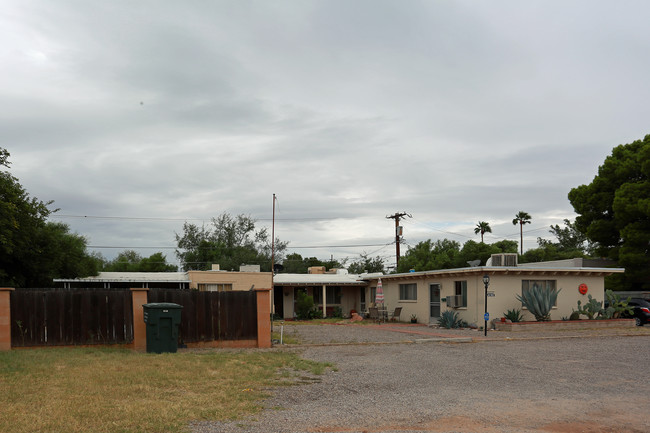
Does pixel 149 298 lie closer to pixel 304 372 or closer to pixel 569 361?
pixel 304 372

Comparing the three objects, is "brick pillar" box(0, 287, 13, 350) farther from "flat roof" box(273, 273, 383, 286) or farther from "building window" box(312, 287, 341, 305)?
"building window" box(312, 287, 341, 305)

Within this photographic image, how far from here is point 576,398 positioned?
28.0 feet

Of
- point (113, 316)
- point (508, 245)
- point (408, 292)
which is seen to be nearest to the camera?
point (113, 316)

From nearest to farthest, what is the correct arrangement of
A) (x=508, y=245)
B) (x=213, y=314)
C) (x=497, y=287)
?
(x=213, y=314)
(x=497, y=287)
(x=508, y=245)

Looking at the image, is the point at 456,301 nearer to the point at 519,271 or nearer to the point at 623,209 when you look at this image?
the point at 519,271

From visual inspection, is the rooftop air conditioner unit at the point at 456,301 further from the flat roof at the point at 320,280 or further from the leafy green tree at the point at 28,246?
the leafy green tree at the point at 28,246

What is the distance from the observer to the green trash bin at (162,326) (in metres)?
14.2

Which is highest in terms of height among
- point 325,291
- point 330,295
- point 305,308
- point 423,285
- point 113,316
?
point 113,316

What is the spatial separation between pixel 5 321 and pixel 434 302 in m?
19.0

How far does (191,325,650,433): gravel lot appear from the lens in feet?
22.6

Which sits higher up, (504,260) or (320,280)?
(504,260)

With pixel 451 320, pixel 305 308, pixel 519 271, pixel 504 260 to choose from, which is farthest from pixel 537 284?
pixel 305 308

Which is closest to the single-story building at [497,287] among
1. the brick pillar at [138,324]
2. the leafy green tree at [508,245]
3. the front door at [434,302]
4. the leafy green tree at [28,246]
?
the front door at [434,302]

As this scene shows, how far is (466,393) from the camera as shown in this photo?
891 centimetres
